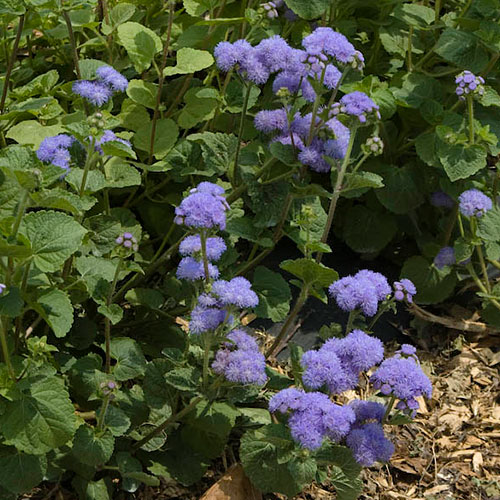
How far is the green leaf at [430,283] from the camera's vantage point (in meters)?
4.13

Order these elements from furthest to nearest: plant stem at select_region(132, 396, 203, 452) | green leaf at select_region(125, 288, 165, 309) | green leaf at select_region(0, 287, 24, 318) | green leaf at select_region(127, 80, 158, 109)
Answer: green leaf at select_region(127, 80, 158, 109), green leaf at select_region(125, 288, 165, 309), plant stem at select_region(132, 396, 203, 452), green leaf at select_region(0, 287, 24, 318)

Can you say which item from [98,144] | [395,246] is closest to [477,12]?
[395,246]

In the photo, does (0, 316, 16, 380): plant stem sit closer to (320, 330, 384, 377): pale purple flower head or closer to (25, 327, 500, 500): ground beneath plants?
(25, 327, 500, 500): ground beneath plants

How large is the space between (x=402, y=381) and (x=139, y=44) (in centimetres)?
193

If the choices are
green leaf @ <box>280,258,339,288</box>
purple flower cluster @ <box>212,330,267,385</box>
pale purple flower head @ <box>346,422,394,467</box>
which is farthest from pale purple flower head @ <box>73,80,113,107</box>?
pale purple flower head @ <box>346,422,394,467</box>

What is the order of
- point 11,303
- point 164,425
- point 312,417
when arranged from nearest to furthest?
point 11,303, point 312,417, point 164,425

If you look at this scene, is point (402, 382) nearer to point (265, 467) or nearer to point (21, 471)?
point (265, 467)

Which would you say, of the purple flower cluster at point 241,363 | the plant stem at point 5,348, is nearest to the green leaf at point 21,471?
the plant stem at point 5,348

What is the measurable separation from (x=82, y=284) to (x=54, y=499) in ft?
2.57

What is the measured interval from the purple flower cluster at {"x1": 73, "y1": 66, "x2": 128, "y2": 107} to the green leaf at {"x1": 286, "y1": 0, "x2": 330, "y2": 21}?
1.00m

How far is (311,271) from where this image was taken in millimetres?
2920

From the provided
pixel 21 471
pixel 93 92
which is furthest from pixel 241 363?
pixel 93 92

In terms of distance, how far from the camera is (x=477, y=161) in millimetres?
3801

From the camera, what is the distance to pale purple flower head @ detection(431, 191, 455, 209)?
4188mm
